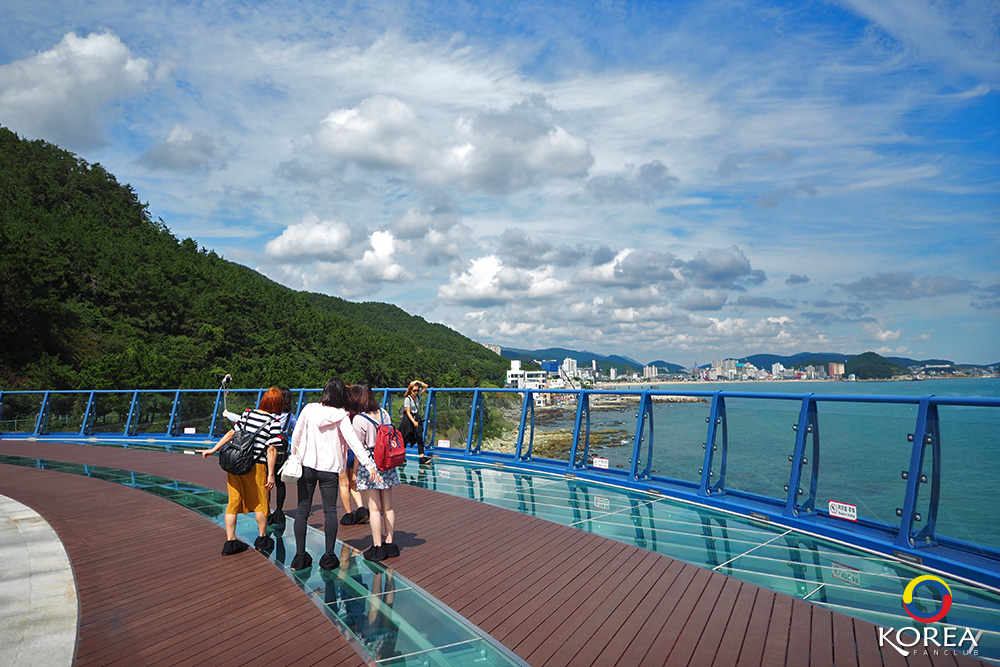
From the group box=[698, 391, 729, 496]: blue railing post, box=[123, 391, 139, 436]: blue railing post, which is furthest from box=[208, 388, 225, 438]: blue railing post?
box=[698, 391, 729, 496]: blue railing post

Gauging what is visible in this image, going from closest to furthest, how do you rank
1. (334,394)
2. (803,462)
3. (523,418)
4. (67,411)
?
(334,394), (803,462), (523,418), (67,411)

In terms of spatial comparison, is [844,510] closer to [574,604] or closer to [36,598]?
[574,604]

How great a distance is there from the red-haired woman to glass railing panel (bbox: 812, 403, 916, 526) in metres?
5.78

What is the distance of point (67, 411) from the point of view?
18.5m

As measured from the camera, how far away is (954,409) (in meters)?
5.36

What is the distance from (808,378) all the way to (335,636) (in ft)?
486

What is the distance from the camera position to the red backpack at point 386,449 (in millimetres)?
5695

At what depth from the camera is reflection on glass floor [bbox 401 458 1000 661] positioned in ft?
14.3

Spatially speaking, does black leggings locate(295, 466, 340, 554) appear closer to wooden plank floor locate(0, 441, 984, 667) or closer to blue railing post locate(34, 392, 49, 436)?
wooden plank floor locate(0, 441, 984, 667)

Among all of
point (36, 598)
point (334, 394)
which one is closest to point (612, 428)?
point (334, 394)

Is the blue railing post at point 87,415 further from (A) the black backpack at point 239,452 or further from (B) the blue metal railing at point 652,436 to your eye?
(A) the black backpack at point 239,452

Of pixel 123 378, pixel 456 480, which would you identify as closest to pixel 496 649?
pixel 456 480

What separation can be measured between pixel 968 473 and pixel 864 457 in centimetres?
106

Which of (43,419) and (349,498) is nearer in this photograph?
(349,498)
